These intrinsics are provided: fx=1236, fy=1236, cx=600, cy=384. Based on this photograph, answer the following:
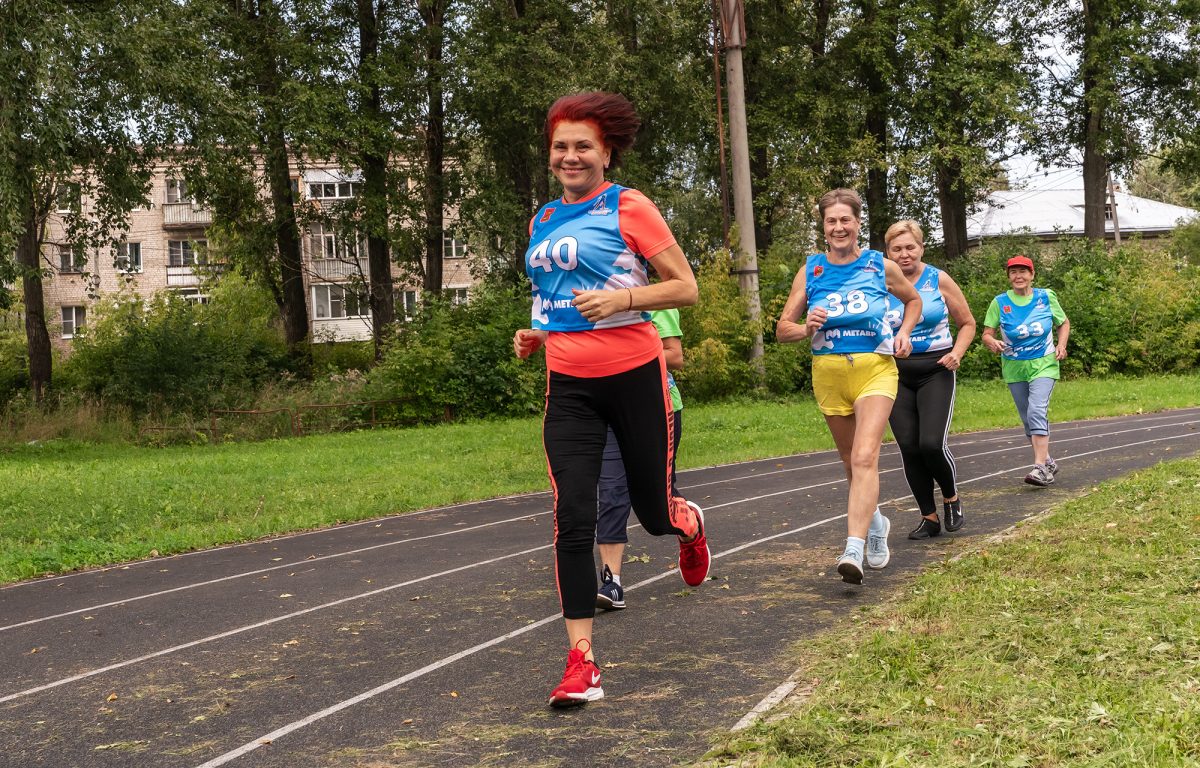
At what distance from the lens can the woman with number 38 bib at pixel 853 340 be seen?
667 cm

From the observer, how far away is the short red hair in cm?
497

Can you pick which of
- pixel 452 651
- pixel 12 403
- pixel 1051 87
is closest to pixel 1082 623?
pixel 452 651

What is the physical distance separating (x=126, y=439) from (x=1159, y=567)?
955 inches

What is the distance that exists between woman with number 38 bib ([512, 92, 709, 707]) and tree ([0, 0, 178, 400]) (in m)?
17.3

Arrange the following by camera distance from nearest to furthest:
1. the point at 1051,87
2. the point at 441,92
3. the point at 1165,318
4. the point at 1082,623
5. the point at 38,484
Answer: the point at 1082,623, the point at 38,484, the point at 1165,318, the point at 441,92, the point at 1051,87

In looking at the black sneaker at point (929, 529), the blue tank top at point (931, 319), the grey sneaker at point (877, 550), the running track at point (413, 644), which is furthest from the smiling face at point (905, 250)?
the grey sneaker at point (877, 550)

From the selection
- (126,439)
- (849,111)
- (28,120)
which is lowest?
(126,439)

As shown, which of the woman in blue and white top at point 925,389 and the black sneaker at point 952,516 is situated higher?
the woman in blue and white top at point 925,389

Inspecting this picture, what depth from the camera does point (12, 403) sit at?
30719 mm

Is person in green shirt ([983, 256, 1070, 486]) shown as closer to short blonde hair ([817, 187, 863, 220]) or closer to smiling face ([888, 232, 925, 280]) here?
smiling face ([888, 232, 925, 280])

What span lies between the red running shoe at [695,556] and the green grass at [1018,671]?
0.71 metres

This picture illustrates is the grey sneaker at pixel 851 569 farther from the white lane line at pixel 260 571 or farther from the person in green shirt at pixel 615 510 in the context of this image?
the white lane line at pixel 260 571

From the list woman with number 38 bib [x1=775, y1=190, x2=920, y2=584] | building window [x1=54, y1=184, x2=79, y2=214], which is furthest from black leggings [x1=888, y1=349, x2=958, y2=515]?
building window [x1=54, y1=184, x2=79, y2=214]

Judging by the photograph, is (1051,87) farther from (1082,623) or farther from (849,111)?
(1082,623)
